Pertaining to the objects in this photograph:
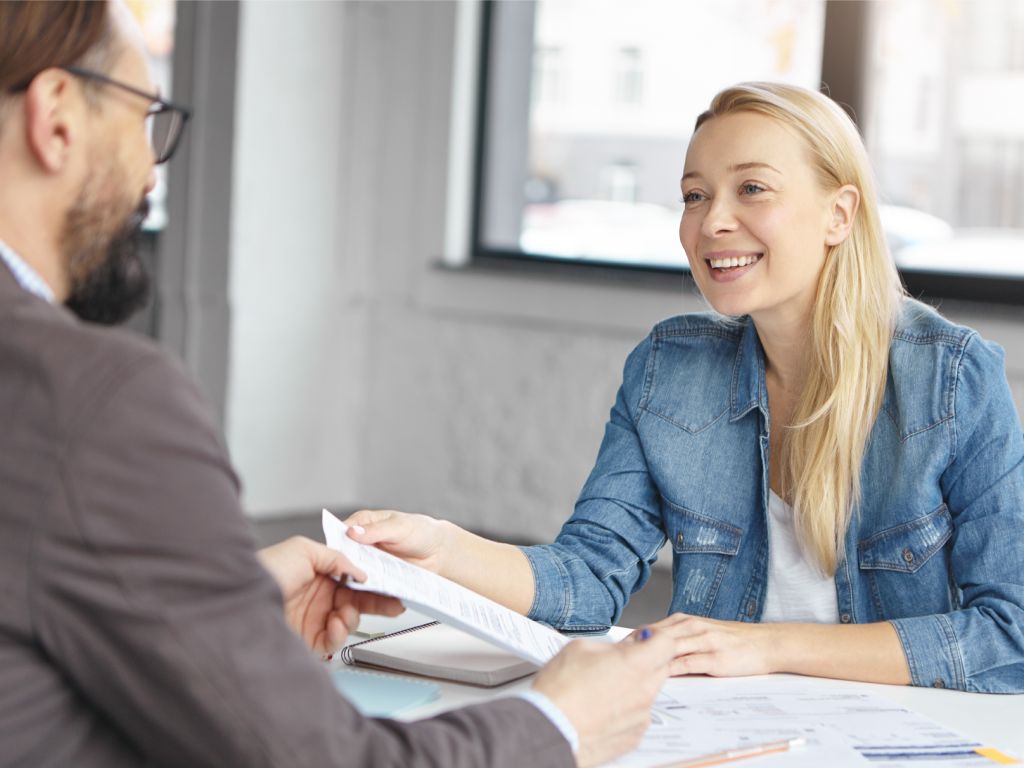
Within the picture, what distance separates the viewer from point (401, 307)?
5473 mm

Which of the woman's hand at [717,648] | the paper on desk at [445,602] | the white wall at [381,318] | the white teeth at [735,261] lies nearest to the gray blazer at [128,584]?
the paper on desk at [445,602]

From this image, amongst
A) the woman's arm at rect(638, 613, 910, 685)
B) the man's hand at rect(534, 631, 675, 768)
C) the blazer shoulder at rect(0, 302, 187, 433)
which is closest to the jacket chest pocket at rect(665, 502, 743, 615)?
the woman's arm at rect(638, 613, 910, 685)

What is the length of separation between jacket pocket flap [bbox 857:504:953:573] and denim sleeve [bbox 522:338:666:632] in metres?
0.30

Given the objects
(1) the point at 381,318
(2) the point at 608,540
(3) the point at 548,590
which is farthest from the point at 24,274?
(1) the point at 381,318

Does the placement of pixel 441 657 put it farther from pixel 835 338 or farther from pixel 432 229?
pixel 432 229

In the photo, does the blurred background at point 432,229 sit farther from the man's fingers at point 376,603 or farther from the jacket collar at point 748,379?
the man's fingers at point 376,603

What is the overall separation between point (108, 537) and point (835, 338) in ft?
3.97

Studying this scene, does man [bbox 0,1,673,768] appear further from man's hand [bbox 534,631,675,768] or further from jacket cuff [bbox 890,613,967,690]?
jacket cuff [bbox 890,613,967,690]

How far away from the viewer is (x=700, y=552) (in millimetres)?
1855

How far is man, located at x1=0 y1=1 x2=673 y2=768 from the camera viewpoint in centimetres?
85

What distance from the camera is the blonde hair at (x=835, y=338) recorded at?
176 centimetres

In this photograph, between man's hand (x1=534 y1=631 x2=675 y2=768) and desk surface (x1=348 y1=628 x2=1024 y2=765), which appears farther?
desk surface (x1=348 y1=628 x2=1024 y2=765)

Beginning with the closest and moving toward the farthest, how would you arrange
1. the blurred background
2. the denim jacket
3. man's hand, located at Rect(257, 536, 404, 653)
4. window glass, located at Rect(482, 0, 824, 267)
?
man's hand, located at Rect(257, 536, 404, 653) → the denim jacket → window glass, located at Rect(482, 0, 824, 267) → the blurred background

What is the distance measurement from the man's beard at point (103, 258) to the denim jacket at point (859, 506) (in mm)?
722
